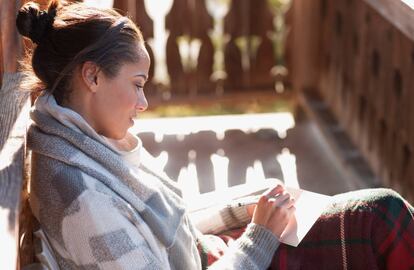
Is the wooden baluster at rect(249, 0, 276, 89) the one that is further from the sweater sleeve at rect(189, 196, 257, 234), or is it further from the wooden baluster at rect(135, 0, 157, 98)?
the sweater sleeve at rect(189, 196, 257, 234)

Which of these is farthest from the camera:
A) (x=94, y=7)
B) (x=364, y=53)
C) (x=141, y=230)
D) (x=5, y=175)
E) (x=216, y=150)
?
(x=216, y=150)

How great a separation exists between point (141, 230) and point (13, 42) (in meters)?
0.72

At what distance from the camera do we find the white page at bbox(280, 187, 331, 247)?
7.53 feet

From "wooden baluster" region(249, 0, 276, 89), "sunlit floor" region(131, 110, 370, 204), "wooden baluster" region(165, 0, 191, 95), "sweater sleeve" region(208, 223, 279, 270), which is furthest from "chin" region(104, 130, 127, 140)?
"wooden baluster" region(249, 0, 276, 89)

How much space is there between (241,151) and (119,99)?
2.82 metres

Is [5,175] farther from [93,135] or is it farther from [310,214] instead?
[310,214]

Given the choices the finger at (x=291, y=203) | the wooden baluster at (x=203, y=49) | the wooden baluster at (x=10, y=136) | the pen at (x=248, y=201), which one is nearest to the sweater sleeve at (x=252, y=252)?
the finger at (x=291, y=203)

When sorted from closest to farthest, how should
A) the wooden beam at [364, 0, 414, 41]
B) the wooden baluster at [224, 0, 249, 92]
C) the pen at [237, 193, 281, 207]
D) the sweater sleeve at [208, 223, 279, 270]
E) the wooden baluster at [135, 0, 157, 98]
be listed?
the sweater sleeve at [208, 223, 279, 270] < the pen at [237, 193, 281, 207] < the wooden beam at [364, 0, 414, 41] < the wooden baluster at [135, 0, 157, 98] < the wooden baluster at [224, 0, 249, 92]

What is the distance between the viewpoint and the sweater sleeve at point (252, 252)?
6.97 ft

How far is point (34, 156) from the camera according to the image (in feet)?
6.63

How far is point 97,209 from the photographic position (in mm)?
1877

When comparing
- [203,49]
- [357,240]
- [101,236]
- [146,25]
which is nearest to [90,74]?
[101,236]

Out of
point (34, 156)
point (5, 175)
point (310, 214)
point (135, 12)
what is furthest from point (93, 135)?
point (135, 12)

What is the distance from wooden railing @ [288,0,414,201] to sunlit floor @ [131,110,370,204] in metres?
0.21
